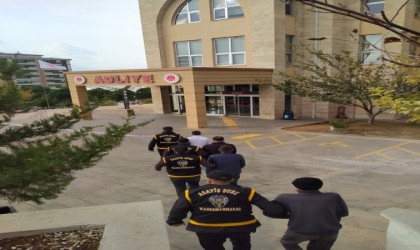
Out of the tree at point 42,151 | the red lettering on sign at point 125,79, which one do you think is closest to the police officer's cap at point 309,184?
the tree at point 42,151

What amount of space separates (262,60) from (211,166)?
52.6 ft

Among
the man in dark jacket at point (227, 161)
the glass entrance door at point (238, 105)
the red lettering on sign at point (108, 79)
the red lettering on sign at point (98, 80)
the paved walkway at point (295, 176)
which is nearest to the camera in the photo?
the paved walkway at point (295, 176)

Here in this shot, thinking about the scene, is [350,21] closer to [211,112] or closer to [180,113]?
[211,112]

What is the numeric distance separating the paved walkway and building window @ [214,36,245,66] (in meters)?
8.56

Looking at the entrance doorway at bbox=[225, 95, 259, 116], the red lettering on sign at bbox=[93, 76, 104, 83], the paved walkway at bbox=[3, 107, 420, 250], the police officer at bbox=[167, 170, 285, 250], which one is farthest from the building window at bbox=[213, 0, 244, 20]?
the police officer at bbox=[167, 170, 285, 250]

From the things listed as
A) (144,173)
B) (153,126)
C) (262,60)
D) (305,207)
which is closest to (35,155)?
(305,207)

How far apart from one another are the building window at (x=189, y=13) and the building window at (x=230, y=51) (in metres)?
2.60

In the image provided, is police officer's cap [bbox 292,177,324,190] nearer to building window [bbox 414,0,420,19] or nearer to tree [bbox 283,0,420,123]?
tree [bbox 283,0,420,123]

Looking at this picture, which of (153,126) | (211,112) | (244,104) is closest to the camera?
(153,126)

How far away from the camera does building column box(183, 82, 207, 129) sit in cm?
1691

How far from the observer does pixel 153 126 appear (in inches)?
762

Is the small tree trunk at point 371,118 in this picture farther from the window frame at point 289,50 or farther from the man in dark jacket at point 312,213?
the man in dark jacket at point 312,213

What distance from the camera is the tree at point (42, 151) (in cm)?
294

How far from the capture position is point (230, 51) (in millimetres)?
22047
